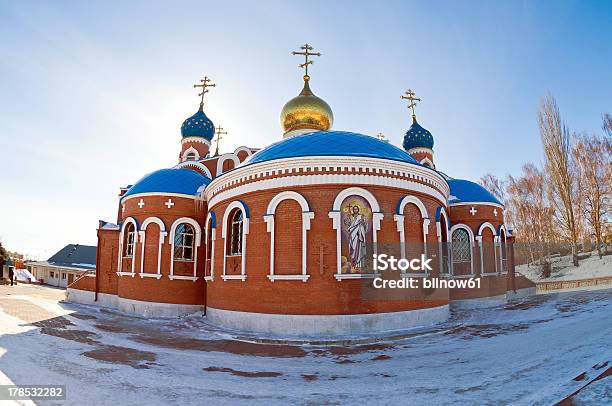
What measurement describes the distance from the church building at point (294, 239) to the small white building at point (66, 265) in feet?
65.5

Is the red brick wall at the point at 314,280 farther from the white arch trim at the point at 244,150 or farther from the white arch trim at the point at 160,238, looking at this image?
the white arch trim at the point at 244,150

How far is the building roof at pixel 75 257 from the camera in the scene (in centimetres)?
3312

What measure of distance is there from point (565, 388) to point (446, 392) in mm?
1436

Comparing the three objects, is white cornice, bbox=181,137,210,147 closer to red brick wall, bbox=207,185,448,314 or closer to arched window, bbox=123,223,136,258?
arched window, bbox=123,223,136,258

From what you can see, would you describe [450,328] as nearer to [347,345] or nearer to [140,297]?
[347,345]

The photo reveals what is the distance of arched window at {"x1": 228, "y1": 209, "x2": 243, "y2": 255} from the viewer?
1149cm

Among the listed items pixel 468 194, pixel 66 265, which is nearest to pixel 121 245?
pixel 468 194

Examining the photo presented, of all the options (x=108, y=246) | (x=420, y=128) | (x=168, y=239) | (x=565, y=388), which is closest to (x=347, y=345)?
(x=565, y=388)

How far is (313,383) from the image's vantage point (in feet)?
19.1

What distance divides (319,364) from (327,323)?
2.57 metres

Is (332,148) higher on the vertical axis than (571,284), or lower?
higher

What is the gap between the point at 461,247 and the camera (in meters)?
15.5

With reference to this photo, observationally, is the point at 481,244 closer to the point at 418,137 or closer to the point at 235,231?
the point at 418,137

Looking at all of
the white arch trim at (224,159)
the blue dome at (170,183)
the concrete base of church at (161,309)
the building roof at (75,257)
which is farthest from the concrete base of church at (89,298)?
the building roof at (75,257)
